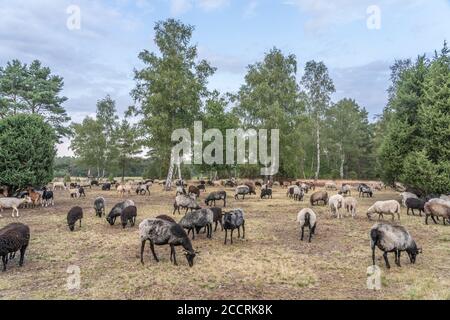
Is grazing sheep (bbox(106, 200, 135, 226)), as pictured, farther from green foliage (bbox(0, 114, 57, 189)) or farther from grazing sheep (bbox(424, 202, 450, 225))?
grazing sheep (bbox(424, 202, 450, 225))

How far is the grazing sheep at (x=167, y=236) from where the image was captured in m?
11.6

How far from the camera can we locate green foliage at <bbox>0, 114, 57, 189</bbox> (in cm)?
2552

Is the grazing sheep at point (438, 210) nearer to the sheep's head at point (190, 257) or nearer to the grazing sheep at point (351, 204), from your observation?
the grazing sheep at point (351, 204)

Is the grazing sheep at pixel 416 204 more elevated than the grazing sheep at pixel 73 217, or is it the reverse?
the grazing sheep at pixel 416 204

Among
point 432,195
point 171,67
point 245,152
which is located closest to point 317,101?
point 245,152

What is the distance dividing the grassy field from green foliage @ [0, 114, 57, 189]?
10303mm

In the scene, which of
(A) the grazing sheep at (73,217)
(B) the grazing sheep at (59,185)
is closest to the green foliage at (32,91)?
(B) the grazing sheep at (59,185)

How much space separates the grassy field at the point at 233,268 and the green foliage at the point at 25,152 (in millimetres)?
10303

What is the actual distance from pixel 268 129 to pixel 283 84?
23.7 feet

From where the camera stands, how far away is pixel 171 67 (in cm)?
3944

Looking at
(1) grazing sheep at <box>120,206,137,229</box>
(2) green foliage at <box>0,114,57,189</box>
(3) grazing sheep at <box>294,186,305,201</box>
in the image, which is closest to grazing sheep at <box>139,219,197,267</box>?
(1) grazing sheep at <box>120,206,137,229</box>

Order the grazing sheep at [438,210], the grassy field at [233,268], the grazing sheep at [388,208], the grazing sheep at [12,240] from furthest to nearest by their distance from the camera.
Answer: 1. the grazing sheep at [388,208]
2. the grazing sheep at [438,210]
3. the grazing sheep at [12,240]
4. the grassy field at [233,268]

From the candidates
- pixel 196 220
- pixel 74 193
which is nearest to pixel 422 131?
pixel 196 220

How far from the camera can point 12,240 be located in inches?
446
